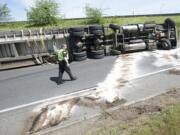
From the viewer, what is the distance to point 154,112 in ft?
22.9

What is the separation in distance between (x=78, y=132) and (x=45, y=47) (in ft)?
33.4

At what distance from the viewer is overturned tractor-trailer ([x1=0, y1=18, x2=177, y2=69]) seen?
14531 mm

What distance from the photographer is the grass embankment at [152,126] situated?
19.4 feet

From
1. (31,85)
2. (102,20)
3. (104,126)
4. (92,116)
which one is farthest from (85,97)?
(102,20)

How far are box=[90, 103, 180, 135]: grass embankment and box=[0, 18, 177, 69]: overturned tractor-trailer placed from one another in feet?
30.9

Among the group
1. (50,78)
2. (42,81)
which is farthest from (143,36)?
(42,81)

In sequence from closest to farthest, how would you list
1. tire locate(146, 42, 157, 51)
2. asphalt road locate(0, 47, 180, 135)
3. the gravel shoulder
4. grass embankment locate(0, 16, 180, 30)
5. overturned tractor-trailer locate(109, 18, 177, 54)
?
the gravel shoulder
asphalt road locate(0, 47, 180, 135)
overturned tractor-trailer locate(109, 18, 177, 54)
tire locate(146, 42, 157, 51)
grass embankment locate(0, 16, 180, 30)

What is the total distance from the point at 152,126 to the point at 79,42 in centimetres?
1021

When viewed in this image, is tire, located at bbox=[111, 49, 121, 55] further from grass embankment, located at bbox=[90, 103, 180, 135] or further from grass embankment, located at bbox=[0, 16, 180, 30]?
grass embankment, located at bbox=[90, 103, 180, 135]

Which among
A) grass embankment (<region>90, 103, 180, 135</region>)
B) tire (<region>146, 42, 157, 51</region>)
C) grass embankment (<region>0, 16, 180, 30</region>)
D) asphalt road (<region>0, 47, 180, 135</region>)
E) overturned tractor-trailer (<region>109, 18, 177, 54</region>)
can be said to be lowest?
grass embankment (<region>90, 103, 180, 135</region>)

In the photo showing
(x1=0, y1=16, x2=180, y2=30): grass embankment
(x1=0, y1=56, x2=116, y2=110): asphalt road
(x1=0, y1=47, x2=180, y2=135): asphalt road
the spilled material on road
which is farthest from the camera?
(x1=0, y1=16, x2=180, y2=30): grass embankment

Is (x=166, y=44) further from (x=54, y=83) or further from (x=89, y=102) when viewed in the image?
(x=89, y=102)

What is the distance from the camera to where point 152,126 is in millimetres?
6121

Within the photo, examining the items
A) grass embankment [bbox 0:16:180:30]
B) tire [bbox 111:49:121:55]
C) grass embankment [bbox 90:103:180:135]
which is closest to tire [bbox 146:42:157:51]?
tire [bbox 111:49:121:55]
